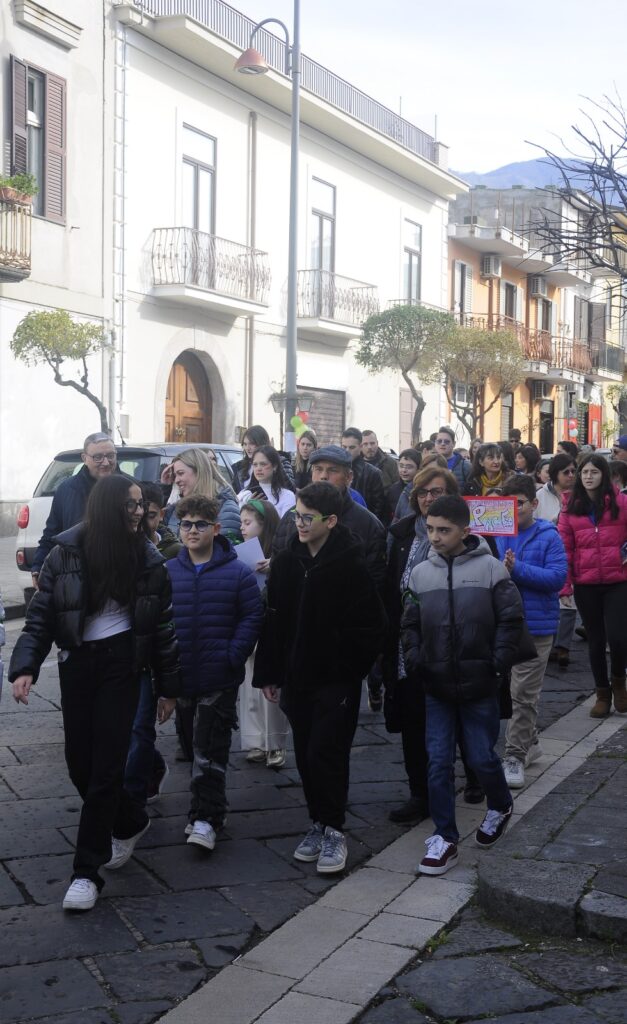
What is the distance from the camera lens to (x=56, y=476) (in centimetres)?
1145

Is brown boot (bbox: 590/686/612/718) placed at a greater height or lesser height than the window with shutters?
lesser

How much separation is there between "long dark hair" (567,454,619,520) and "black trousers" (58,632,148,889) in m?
3.98

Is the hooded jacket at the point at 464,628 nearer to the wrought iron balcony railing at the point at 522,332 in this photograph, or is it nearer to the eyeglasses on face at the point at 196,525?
the eyeglasses on face at the point at 196,525

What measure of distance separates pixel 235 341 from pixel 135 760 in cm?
1931

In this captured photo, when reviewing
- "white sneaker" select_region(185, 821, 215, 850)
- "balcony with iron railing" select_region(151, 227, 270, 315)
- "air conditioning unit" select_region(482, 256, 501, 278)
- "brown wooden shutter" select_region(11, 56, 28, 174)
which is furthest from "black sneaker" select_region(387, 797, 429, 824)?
"air conditioning unit" select_region(482, 256, 501, 278)

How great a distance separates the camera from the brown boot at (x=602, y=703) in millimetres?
7457

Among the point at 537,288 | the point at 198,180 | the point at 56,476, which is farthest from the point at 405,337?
the point at 56,476

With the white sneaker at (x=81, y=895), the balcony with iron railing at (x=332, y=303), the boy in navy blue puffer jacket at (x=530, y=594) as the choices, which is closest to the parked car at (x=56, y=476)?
the boy in navy blue puffer jacket at (x=530, y=594)

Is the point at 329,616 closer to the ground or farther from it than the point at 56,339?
closer to the ground

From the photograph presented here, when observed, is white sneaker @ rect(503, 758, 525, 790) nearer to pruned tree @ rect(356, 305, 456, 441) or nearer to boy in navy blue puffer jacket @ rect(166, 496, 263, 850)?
boy in navy blue puffer jacket @ rect(166, 496, 263, 850)

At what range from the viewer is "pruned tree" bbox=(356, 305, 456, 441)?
88.6 feet

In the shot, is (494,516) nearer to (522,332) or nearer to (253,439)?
(253,439)

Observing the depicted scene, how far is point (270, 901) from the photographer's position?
14.7ft

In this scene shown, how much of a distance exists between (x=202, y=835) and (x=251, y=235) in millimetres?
20458
